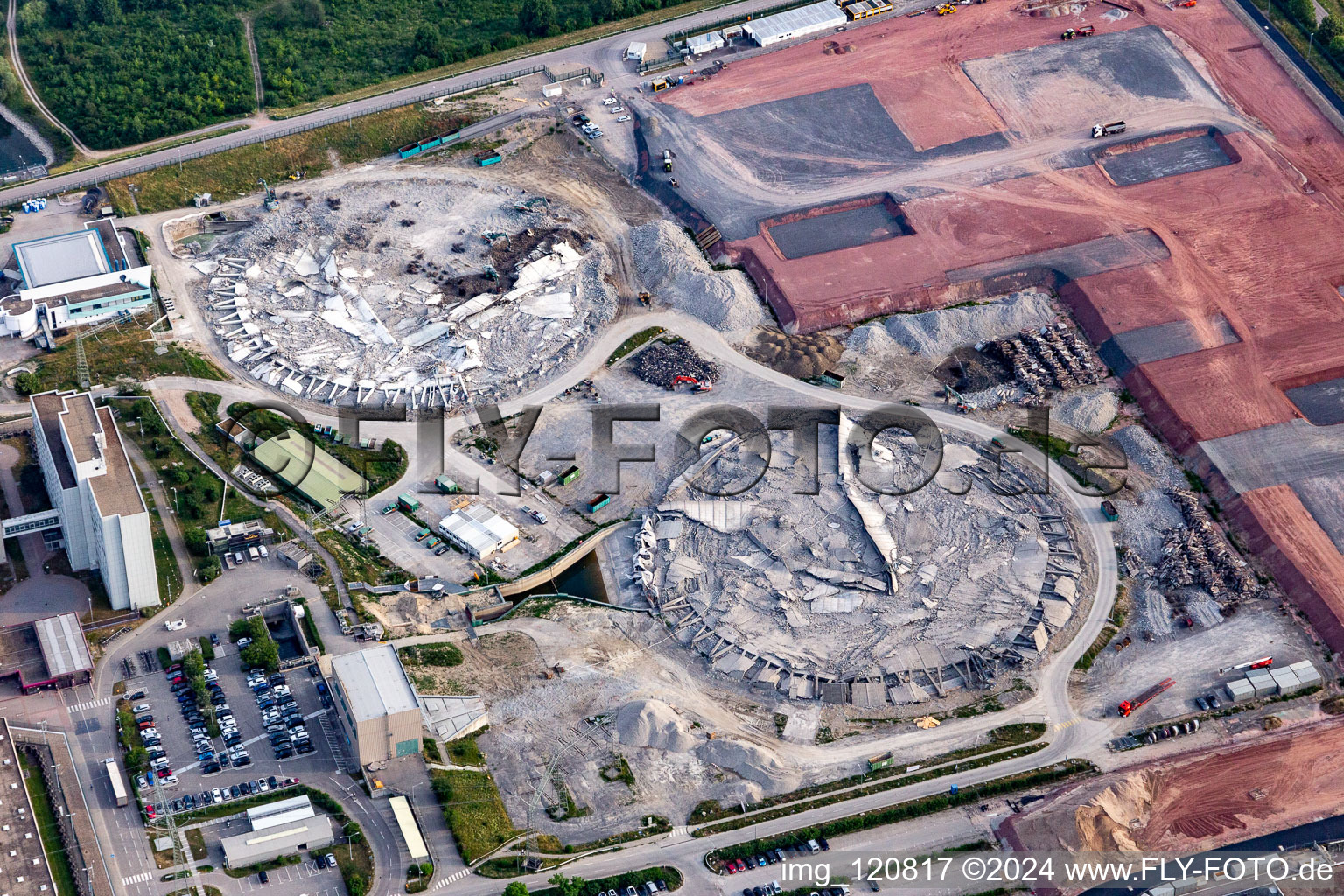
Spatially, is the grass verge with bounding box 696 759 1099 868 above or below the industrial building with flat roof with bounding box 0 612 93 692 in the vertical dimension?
below

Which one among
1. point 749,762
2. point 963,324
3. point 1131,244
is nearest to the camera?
point 749,762

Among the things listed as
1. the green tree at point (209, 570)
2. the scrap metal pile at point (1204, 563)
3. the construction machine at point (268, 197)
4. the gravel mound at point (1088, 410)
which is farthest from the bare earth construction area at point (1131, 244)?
the green tree at point (209, 570)

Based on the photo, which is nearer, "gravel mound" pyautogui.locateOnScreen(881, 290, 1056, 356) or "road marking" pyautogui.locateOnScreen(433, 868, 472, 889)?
"road marking" pyautogui.locateOnScreen(433, 868, 472, 889)

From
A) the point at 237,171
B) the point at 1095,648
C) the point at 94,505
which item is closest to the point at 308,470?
the point at 94,505

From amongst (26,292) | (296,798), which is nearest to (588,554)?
(296,798)

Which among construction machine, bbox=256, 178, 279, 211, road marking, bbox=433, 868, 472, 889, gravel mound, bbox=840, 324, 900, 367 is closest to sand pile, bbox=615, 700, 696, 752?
road marking, bbox=433, 868, 472, 889

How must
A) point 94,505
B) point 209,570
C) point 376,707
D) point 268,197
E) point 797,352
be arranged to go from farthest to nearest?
point 268,197, point 797,352, point 209,570, point 94,505, point 376,707

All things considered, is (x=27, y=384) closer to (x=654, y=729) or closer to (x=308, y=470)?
(x=308, y=470)

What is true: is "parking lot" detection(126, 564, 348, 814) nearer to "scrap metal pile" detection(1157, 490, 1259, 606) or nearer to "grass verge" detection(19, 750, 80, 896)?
"grass verge" detection(19, 750, 80, 896)
